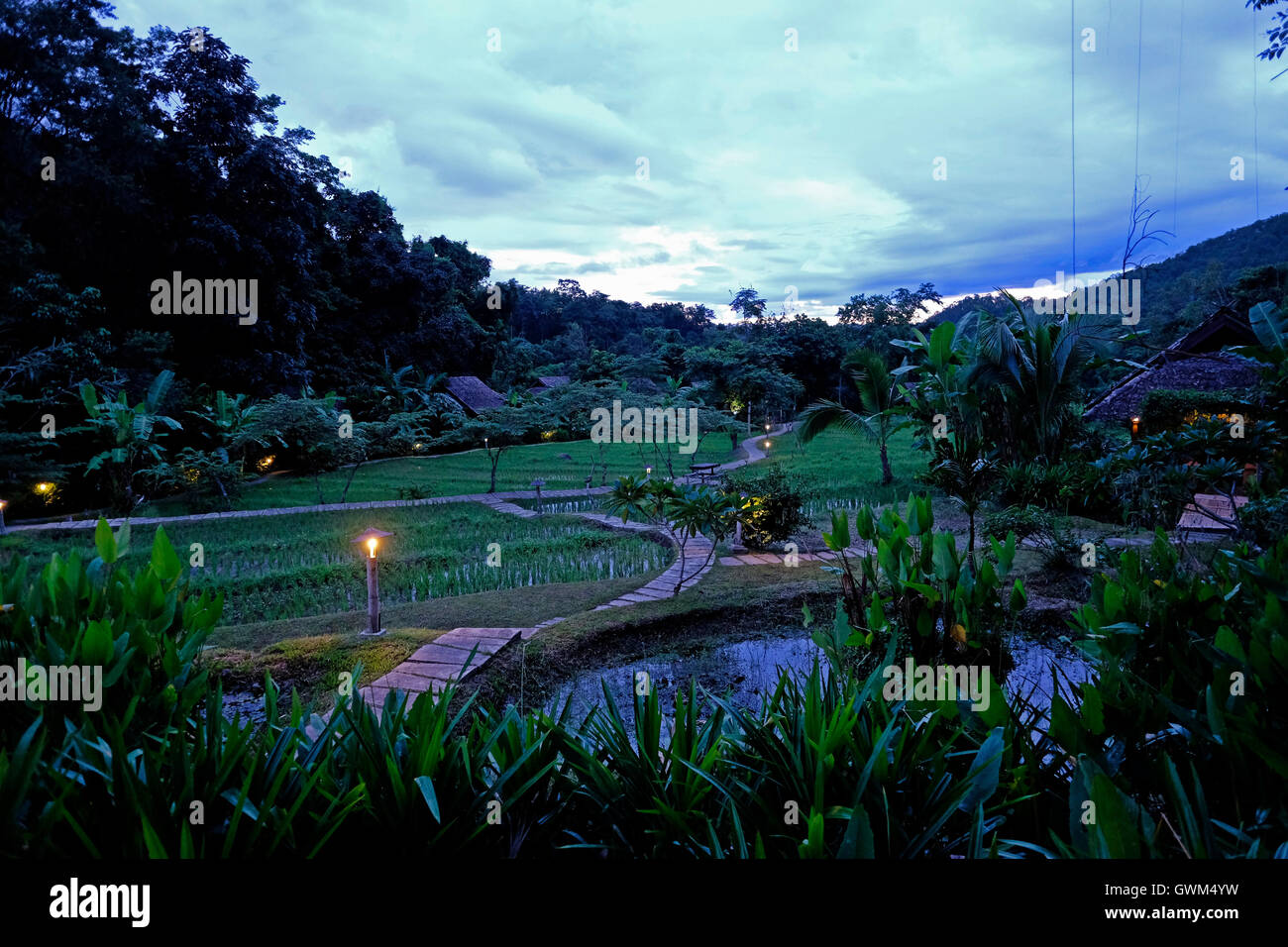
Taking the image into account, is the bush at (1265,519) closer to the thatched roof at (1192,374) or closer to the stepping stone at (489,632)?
the stepping stone at (489,632)

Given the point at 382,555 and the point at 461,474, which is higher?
the point at 461,474

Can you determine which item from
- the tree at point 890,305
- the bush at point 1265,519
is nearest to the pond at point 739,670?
the bush at point 1265,519

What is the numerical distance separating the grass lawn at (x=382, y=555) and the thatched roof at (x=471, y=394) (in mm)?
11390

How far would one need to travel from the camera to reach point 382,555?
21.2 feet

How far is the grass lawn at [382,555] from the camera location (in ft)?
16.7

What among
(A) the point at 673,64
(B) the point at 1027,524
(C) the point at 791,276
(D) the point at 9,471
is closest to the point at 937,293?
(C) the point at 791,276

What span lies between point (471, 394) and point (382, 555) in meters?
14.7

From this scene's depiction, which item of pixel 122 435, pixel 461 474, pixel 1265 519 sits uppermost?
pixel 122 435

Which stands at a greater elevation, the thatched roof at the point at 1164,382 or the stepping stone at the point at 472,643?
the thatched roof at the point at 1164,382

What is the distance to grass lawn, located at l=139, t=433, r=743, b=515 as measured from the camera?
1098 centimetres

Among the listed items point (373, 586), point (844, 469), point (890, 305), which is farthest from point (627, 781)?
point (890, 305)

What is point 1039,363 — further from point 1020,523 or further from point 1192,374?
point 1192,374

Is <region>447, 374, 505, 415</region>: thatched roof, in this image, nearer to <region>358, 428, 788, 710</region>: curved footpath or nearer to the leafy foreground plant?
<region>358, 428, 788, 710</region>: curved footpath
